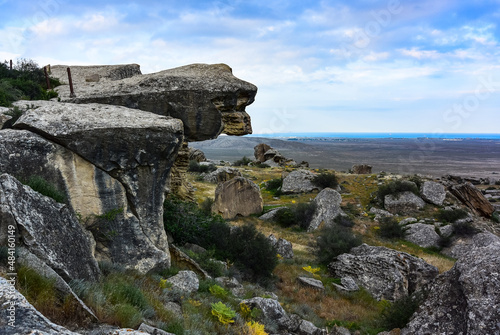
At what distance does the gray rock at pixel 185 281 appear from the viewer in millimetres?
9227

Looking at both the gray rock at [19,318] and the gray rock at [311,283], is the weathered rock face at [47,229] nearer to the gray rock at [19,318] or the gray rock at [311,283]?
the gray rock at [19,318]

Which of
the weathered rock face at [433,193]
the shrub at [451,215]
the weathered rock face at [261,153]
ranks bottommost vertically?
the shrub at [451,215]

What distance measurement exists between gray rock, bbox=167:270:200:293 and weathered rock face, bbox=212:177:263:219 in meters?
16.7

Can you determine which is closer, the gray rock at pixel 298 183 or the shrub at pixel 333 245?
the shrub at pixel 333 245

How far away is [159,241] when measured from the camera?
416 inches

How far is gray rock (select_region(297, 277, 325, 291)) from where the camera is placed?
542 inches

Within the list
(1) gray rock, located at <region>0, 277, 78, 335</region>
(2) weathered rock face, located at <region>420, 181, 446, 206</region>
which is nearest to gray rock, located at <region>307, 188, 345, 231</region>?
(2) weathered rock face, located at <region>420, 181, 446, 206</region>

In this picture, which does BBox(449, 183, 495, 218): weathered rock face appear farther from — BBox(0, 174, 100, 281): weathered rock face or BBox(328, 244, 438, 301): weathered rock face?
BBox(0, 174, 100, 281): weathered rock face

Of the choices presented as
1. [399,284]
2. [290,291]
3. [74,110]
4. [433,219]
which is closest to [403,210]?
[433,219]

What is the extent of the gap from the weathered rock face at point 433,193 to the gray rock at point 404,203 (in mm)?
876

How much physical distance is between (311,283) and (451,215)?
66.9 ft

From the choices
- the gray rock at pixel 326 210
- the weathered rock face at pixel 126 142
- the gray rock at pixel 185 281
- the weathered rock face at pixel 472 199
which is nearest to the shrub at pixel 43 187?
the weathered rock face at pixel 126 142

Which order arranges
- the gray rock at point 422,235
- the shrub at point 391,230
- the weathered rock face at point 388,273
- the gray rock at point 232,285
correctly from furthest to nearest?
the shrub at point 391,230, the gray rock at point 422,235, the weathered rock face at point 388,273, the gray rock at point 232,285

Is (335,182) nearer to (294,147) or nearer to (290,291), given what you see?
(290,291)
